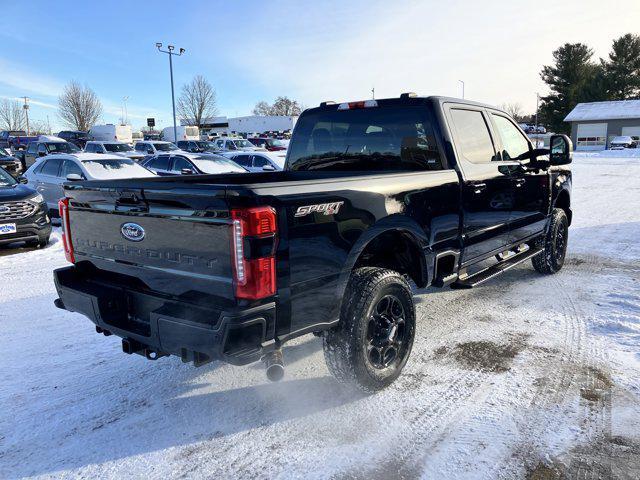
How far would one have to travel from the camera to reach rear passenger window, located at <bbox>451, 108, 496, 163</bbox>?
4379 millimetres

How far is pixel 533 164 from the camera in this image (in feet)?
17.9

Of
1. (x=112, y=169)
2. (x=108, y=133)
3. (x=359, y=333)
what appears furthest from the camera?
(x=108, y=133)

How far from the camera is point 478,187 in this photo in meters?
4.39

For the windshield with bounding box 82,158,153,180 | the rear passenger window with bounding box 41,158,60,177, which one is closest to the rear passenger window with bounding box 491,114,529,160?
the windshield with bounding box 82,158,153,180

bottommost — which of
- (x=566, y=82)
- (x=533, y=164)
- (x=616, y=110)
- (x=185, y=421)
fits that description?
(x=185, y=421)

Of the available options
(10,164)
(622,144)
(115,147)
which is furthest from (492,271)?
(622,144)

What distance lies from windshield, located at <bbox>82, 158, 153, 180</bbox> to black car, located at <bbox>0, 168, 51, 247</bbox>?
2.58 metres

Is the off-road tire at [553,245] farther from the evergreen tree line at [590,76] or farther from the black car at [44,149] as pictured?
the evergreen tree line at [590,76]

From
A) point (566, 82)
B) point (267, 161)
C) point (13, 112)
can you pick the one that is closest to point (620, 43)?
point (566, 82)

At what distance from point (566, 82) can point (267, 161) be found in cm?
5543

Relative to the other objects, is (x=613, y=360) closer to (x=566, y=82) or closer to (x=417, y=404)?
(x=417, y=404)

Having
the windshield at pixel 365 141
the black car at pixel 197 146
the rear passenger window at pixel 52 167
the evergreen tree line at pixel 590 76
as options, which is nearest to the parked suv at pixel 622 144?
the evergreen tree line at pixel 590 76

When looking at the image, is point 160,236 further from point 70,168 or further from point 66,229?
point 70,168

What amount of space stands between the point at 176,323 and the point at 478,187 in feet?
9.69
